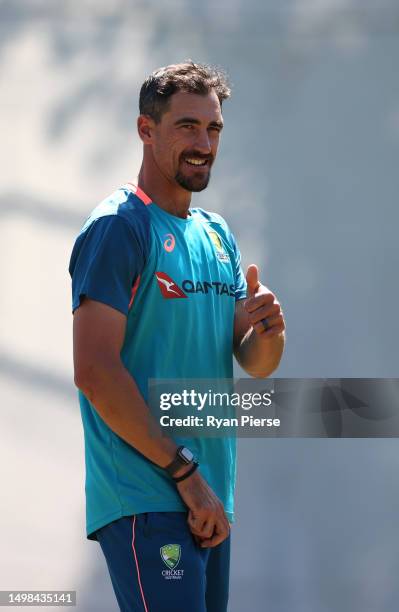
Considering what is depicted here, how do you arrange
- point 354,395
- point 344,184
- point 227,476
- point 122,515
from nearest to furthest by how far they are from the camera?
point 122,515 < point 227,476 < point 354,395 < point 344,184

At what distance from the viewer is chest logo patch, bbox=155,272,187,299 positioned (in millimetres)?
2150

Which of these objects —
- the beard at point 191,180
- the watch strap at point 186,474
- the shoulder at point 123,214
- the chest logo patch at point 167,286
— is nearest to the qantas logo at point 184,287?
the chest logo patch at point 167,286

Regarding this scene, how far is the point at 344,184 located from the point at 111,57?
96cm

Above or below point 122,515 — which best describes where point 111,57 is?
above

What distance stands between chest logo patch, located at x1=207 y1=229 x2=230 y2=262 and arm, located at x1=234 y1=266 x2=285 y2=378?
112mm

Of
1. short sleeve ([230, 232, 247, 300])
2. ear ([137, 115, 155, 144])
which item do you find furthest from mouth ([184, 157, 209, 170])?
short sleeve ([230, 232, 247, 300])

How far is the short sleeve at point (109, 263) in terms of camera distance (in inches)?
81.0

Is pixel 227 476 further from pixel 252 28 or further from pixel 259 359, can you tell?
pixel 252 28

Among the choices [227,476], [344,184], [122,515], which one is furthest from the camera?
[344,184]

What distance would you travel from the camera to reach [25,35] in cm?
386

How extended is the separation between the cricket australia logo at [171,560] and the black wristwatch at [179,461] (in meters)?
0.14

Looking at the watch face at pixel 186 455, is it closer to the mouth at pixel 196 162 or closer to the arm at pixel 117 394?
the arm at pixel 117 394

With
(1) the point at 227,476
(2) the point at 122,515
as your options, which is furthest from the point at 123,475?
(1) the point at 227,476

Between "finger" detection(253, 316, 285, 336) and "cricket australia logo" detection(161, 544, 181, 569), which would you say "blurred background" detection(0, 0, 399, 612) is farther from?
"cricket australia logo" detection(161, 544, 181, 569)
